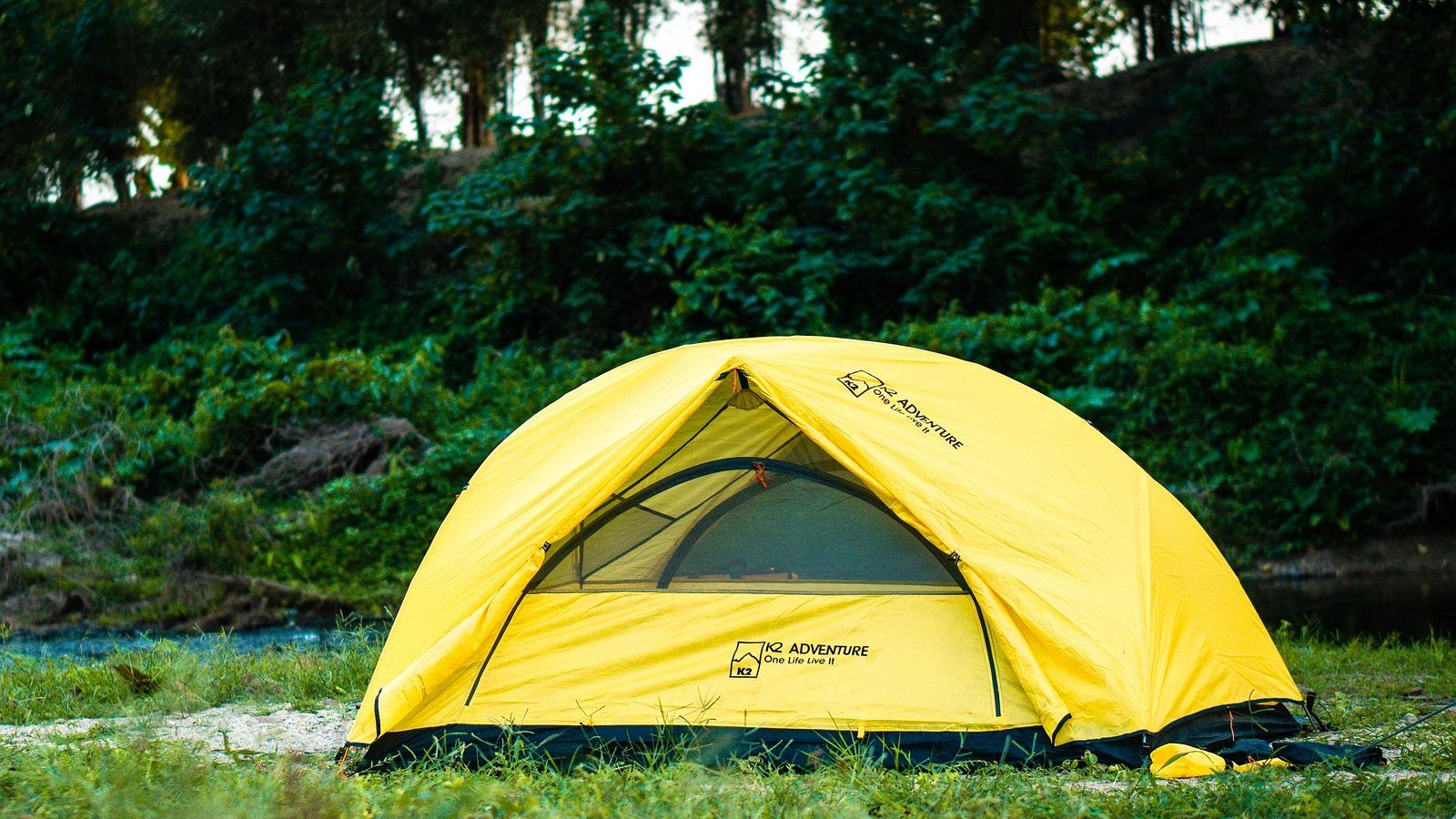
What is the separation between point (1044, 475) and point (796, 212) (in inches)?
407

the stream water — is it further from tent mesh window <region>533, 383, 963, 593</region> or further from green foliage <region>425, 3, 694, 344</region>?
green foliage <region>425, 3, 694, 344</region>

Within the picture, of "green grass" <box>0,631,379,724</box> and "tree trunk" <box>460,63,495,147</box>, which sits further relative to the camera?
"tree trunk" <box>460,63,495,147</box>

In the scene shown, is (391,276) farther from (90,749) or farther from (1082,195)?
(90,749)

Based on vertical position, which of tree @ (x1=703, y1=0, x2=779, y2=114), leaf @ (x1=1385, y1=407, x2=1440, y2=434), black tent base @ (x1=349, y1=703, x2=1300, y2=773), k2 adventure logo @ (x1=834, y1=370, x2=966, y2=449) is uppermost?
tree @ (x1=703, y1=0, x2=779, y2=114)

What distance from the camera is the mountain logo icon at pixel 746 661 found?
13.6 ft

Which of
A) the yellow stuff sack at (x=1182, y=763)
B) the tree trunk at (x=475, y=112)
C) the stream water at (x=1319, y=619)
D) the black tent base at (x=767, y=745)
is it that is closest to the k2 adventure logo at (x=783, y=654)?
the black tent base at (x=767, y=745)

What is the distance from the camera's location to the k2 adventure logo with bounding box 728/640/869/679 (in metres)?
4.14

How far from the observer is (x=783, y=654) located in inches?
164

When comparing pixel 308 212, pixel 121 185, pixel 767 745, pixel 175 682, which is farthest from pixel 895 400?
pixel 121 185

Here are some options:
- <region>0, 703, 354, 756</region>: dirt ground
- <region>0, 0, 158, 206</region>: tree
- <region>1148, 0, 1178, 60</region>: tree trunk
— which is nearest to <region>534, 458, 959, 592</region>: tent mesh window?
<region>0, 703, 354, 756</region>: dirt ground

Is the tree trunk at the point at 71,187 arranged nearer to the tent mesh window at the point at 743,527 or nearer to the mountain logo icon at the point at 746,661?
the tent mesh window at the point at 743,527

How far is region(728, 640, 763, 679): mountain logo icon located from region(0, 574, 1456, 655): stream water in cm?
385

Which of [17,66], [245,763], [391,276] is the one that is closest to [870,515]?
[245,763]

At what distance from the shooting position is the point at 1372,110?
12273 mm
